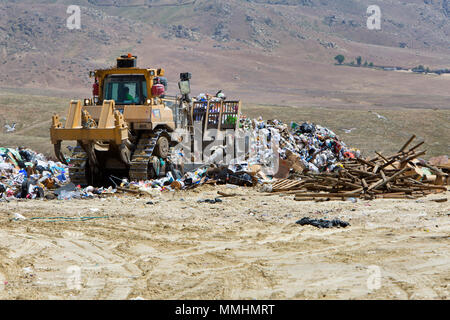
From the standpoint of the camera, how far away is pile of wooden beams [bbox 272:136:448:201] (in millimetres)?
12141

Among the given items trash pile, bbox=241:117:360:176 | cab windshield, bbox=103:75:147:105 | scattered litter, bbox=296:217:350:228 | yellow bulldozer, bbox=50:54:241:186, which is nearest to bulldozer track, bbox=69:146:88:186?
yellow bulldozer, bbox=50:54:241:186

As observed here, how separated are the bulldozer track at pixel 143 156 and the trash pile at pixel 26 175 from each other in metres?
2.00

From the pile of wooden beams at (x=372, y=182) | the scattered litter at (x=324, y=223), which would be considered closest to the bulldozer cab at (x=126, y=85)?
the pile of wooden beams at (x=372, y=182)

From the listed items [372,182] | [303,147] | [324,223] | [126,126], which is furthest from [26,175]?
[324,223]

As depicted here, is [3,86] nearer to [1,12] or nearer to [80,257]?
[1,12]

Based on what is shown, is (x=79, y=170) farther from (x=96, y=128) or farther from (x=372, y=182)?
(x=372, y=182)

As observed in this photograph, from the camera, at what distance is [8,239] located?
8.45m

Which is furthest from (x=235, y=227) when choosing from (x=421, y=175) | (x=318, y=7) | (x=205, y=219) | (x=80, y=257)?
(x=318, y=7)

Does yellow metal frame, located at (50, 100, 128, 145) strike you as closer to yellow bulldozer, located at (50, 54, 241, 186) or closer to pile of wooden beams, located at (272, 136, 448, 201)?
yellow bulldozer, located at (50, 54, 241, 186)

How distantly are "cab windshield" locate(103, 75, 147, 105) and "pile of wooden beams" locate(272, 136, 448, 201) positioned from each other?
367 centimetres

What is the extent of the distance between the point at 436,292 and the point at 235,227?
13.7 ft

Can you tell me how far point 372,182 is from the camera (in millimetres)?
12812

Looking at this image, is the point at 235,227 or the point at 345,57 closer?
the point at 235,227

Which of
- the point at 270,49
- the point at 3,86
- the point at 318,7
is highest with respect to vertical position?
the point at 318,7
